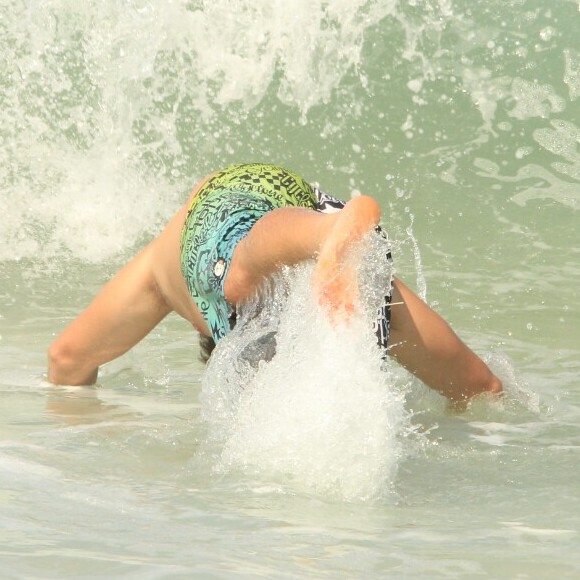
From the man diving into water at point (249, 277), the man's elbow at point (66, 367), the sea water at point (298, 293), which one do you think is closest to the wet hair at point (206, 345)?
the man diving into water at point (249, 277)

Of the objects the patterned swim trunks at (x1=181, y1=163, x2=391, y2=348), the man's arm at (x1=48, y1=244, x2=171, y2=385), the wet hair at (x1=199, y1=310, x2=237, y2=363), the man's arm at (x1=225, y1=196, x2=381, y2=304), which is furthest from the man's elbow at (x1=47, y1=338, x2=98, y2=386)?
the man's arm at (x1=225, y1=196, x2=381, y2=304)

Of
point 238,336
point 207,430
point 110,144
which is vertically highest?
point 110,144

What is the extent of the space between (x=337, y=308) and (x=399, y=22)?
5.79 meters

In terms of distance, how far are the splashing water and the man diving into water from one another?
0.09 m

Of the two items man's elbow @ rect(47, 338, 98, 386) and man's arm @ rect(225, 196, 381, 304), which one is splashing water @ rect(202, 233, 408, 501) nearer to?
man's arm @ rect(225, 196, 381, 304)

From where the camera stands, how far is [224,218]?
143 inches

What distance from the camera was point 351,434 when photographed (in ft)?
10.0

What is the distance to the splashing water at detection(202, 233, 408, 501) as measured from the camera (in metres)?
3.03

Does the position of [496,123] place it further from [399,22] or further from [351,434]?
[351,434]

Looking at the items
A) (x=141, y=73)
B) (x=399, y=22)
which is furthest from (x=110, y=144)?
(x=399, y=22)

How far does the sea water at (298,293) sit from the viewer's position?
279 cm

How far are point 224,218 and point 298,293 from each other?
1.59 ft

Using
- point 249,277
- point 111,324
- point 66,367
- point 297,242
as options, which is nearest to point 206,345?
point 111,324

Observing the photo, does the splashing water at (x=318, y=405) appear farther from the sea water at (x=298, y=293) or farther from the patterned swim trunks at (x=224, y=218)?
the patterned swim trunks at (x=224, y=218)
